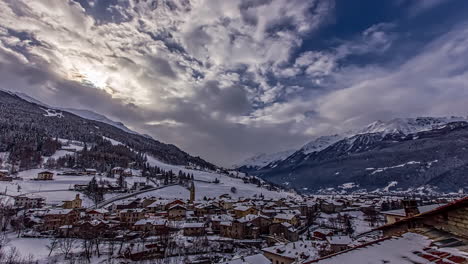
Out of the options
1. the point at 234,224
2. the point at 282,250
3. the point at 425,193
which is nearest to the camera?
the point at 282,250

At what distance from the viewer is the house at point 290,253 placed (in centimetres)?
2982

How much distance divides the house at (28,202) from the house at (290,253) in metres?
62.9

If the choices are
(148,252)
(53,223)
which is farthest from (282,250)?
(53,223)

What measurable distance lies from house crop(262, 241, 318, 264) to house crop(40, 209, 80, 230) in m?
42.4

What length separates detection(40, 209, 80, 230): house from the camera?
48216 mm

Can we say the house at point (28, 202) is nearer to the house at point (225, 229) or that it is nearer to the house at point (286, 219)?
the house at point (225, 229)

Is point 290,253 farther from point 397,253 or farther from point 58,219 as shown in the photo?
point 58,219

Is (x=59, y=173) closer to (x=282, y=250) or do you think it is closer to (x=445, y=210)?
(x=282, y=250)

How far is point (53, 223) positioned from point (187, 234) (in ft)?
91.7

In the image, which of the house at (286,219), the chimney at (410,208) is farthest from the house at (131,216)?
the chimney at (410,208)

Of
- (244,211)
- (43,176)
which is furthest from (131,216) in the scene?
(43,176)

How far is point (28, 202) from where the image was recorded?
63000mm

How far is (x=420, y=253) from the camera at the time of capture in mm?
4879

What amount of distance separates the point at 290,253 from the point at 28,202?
68.9 meters
